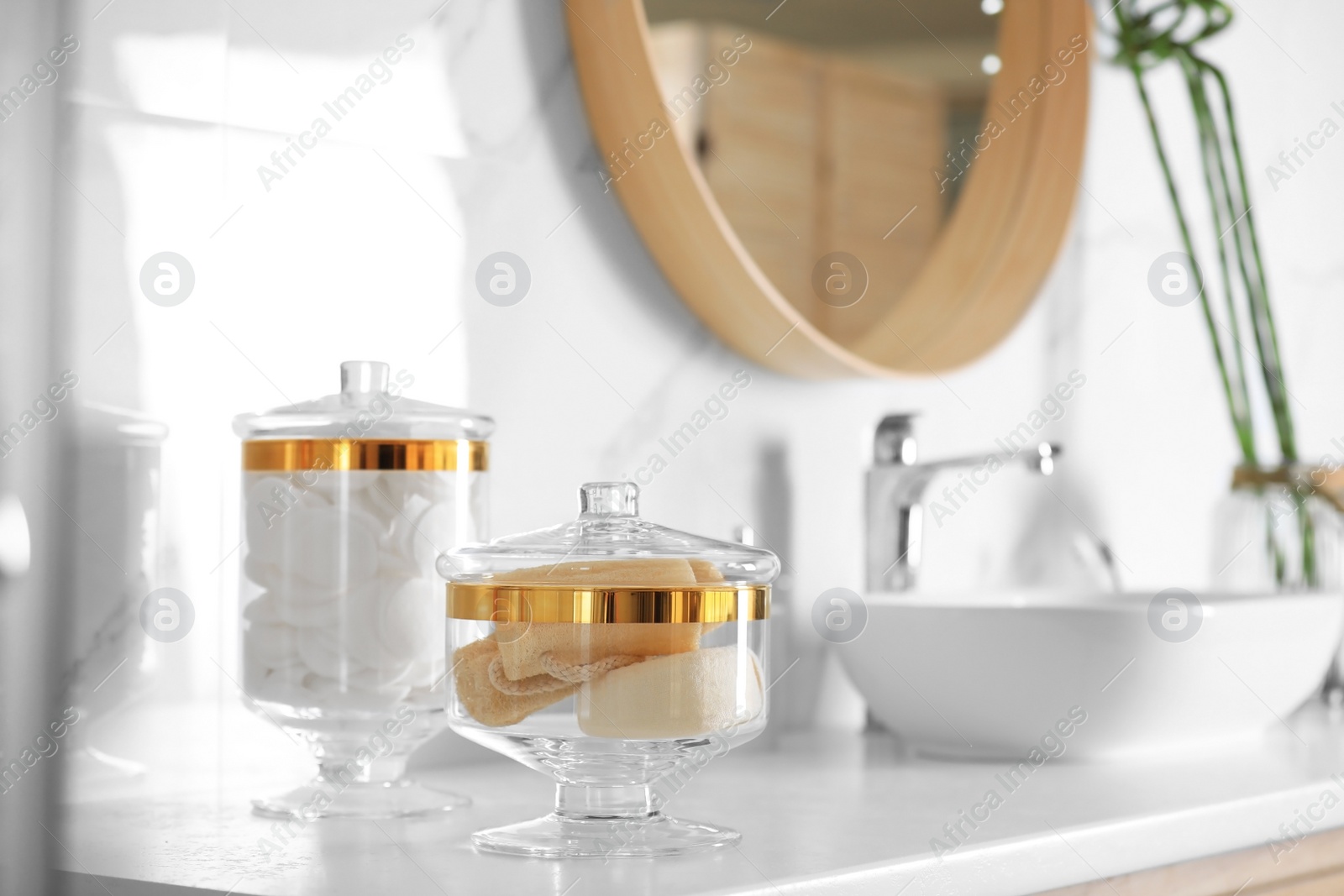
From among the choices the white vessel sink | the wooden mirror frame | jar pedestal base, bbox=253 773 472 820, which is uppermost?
the wooden mirror frame

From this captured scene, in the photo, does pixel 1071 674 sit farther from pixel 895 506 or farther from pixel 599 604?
pixel 599 604

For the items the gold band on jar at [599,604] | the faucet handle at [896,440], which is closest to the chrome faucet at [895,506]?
the faucet handle at [896,440]

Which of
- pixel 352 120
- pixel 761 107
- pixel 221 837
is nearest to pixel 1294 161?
pixel 761 107

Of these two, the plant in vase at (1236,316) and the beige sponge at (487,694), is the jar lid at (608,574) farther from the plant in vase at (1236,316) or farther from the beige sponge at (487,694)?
the plant in vase at (1236,316)

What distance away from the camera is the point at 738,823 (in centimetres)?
81

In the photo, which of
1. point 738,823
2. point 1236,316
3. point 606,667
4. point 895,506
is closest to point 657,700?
point 606,667

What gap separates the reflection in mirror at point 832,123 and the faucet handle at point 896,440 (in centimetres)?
10

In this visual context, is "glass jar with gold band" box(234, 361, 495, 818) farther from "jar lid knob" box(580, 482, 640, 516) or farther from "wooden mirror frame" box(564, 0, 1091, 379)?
"wooden mirror frame" box(564, 0, 1091, 379)

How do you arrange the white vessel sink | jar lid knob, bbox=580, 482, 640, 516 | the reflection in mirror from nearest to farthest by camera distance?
jar lid knob, bbox=580, 482, 640, 516 < the white vessel sink < the reflection in mirror

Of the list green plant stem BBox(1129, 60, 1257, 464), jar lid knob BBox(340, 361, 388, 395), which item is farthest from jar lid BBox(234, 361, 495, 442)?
green plant stem BBox(1129, 60, 1257, 464)

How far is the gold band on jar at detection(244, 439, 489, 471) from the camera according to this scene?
2.70 feet

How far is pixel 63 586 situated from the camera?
84cm

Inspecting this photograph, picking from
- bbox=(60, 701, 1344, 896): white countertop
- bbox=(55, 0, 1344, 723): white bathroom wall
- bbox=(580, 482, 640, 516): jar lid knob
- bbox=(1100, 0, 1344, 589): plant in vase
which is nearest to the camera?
bbox=(60, 701, 1344, 896): white countertop

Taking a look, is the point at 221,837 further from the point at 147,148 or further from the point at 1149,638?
the point at 1149,638
